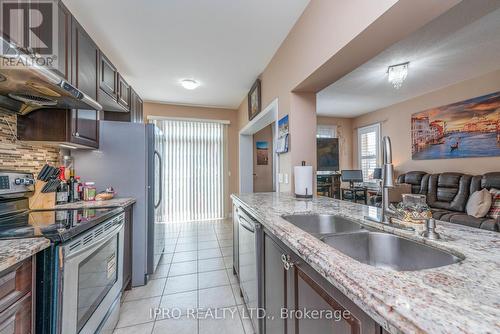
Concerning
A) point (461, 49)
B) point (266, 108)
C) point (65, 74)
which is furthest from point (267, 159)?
point (65, 74)

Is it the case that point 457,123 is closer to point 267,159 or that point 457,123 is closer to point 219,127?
point 267,159

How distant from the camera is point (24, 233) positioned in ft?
3.48

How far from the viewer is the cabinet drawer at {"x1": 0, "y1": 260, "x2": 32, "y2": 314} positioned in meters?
0.78

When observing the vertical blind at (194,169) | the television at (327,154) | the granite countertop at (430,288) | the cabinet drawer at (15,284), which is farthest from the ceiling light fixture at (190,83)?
the television at (327,154)

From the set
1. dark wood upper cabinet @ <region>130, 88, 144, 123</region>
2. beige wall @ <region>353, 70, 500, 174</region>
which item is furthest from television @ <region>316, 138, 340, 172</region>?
dark wood upper cabinet @ <region>130, 88, 144, 123</region>

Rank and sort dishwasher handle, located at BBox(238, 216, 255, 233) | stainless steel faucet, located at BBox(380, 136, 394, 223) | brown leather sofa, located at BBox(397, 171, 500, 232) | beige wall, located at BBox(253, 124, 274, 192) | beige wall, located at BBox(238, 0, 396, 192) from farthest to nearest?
1. beige wall, located at BBox(253, 124, 274, 192)
2. brown leather sofa, located at BBox(397, 171, 500, 232)
3. dishwasher handle, located at BBox(238, 216, 255, 233)
4. beige wall, located at BBox(238, 0, 396, 192)
5. stainless steel faucet, located at BBox(380, 136, 394, 223)

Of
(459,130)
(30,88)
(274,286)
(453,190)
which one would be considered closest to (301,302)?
(274,286)

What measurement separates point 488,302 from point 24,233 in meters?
1.75

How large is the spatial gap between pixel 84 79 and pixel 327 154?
211 inches

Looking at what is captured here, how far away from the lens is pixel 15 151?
5.45 ft

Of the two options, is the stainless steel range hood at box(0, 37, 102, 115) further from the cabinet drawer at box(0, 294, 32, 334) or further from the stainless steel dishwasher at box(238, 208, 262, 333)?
the stainless steel dishwasher at box(238, 208, 262, 333)

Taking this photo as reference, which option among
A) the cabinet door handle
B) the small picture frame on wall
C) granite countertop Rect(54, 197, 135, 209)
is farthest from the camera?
the small picture frame on wall

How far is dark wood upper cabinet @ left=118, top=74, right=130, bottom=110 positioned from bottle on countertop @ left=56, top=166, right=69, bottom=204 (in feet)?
3.48

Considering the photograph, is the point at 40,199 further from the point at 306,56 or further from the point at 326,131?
the point at 326,131
